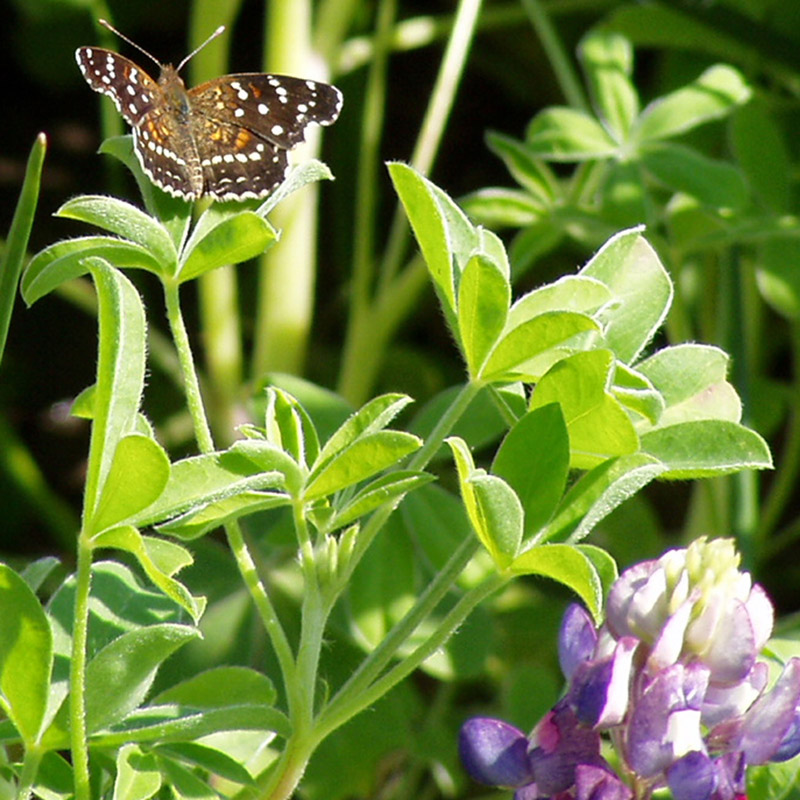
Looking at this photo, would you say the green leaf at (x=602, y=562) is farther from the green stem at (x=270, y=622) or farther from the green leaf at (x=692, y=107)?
the green leaf at (x=692, y=107)

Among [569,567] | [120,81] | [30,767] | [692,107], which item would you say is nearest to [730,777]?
[569,567]

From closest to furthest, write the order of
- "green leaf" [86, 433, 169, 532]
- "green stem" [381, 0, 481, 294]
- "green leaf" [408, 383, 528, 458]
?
"green leaf" [86, 433, 169, 532] < "green leaf" [408, 383, 528, 458] < "green stem" [381, 0, 481, 294]

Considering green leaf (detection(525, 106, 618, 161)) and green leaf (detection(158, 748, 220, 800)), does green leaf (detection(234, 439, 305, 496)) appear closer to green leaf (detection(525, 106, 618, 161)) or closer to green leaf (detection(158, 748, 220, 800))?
green leaf (detection(158, 748, 220, 800))

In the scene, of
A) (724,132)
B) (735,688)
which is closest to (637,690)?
(735,688)

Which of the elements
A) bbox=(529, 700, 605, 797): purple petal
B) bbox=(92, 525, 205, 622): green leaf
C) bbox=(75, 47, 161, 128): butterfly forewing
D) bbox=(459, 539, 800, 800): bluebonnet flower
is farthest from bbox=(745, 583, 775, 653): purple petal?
bbox=(75, 47, 161, 128): butterfly forewing

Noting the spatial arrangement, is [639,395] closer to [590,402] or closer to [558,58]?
[590,402]

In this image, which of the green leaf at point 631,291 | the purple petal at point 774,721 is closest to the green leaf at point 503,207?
the green leaf at point 631,291

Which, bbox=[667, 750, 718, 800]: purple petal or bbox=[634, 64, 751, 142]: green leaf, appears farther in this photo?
bbox=[634, 64, 751, 142]: green leaf

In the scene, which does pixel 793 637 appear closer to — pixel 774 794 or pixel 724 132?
pixel 774 794
